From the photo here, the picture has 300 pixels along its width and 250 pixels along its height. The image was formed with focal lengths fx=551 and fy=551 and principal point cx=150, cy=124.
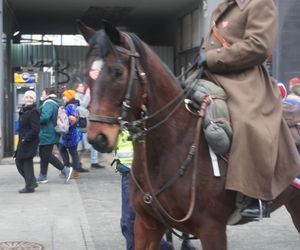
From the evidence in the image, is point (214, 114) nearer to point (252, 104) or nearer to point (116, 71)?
point (252, 104)

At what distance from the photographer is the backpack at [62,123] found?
11.2m

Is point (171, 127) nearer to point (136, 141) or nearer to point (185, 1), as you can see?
point (136, 141)

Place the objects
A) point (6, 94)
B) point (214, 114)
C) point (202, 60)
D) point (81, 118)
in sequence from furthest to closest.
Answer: point (6, 94) → point (81, 118) → point (202, 60) → point (214, 114)

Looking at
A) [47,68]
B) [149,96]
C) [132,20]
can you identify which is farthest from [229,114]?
[132,20]

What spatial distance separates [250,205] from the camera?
3834 mm

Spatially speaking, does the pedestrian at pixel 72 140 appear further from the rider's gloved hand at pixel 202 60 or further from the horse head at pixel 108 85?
the horse head at pixel 108 85

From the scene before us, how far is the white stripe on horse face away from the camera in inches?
129

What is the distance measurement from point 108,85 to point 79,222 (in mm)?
4765

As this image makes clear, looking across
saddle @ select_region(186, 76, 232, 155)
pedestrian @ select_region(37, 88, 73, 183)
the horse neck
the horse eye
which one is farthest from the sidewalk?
the horse eye

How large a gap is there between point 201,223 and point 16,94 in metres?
13.0

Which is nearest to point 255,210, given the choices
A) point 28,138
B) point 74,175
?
point 28,138

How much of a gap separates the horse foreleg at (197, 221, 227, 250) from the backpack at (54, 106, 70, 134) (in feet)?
25.8

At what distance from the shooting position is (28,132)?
9.96 meters

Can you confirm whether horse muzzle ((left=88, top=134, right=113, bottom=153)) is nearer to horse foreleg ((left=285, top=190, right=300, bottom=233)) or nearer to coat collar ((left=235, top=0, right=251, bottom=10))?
coat collar ((left=235, top=0, right=251, bottom=10))
